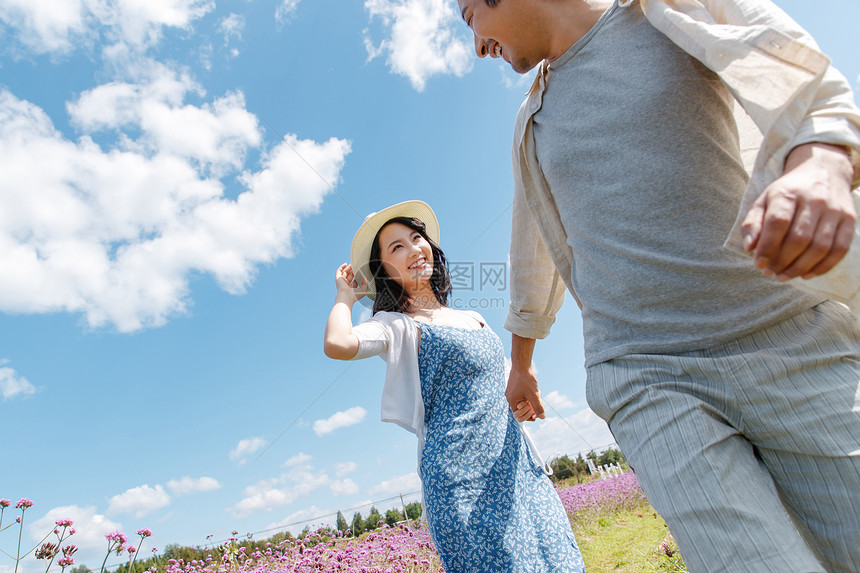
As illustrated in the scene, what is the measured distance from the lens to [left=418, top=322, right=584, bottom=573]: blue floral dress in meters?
2.14

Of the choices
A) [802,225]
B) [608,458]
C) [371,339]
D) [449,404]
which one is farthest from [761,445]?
[608,458]

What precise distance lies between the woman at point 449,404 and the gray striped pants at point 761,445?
3.95ft

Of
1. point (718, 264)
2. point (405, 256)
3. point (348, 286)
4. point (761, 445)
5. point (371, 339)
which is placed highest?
point (405, 256)

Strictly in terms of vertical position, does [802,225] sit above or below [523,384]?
below

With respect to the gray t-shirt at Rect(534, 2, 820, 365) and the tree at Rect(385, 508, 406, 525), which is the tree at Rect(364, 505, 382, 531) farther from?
the gray t-shirt at Rect(534, 2, 820, 365)

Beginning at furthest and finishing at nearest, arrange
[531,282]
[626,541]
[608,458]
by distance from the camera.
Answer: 1. [608,458]
2. [626,541]
3. [531,282]

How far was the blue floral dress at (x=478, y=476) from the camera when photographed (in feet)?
7.03

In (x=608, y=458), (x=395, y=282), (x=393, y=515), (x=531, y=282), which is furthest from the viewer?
(x=608, y=458)

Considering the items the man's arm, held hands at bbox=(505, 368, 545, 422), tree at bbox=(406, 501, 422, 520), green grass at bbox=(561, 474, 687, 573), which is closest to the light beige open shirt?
the man's arm

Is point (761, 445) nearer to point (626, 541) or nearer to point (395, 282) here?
point (395, 282)

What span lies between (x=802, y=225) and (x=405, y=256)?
2.51 m

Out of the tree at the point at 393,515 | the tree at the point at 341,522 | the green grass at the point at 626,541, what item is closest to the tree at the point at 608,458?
the green grass at the point at 626,541

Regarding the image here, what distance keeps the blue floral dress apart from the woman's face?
43 centimetres

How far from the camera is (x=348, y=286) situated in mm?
3088
